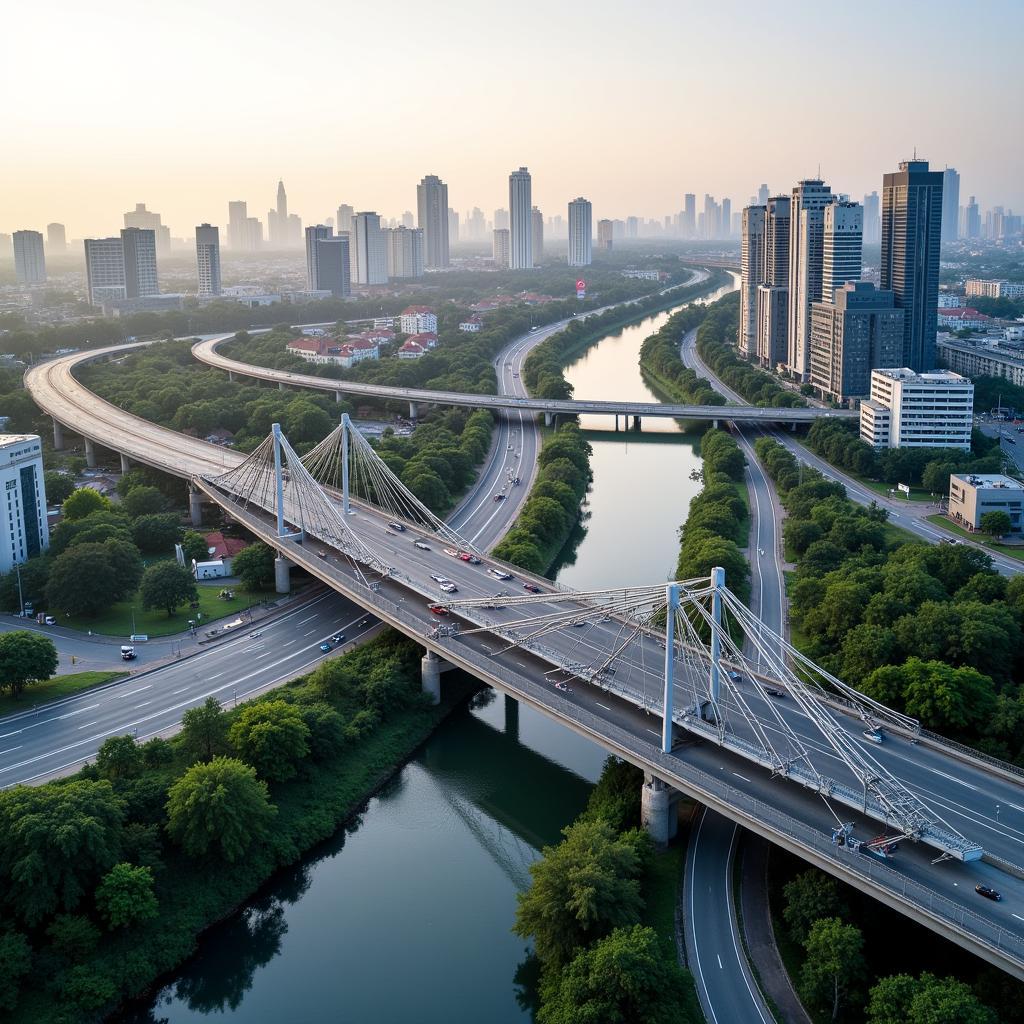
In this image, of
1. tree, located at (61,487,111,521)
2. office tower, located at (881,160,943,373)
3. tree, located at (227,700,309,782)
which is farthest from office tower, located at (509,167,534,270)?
tree, located at (227,700,309,782)

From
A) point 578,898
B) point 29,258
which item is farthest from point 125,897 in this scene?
point 29,258

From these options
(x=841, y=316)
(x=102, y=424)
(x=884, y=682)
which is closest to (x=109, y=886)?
(x=884, y=682)

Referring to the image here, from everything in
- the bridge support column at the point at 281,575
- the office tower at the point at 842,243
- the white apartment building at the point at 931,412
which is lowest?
the bridge support column at the point at 281,575

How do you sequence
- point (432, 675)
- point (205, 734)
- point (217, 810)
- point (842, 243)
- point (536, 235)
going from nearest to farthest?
1. point (217, 810)
2. point (205, 734)
3. point (432, 675)
4. point (842, 243)
5. point (536, 235)

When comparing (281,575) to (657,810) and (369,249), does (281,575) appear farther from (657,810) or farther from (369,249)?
(369,249)

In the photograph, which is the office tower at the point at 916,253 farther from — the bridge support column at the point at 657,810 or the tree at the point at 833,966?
the tree at the point at 833,966

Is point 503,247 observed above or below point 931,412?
above

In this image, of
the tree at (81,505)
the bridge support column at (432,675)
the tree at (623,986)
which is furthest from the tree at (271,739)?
the tree at (81,505)
